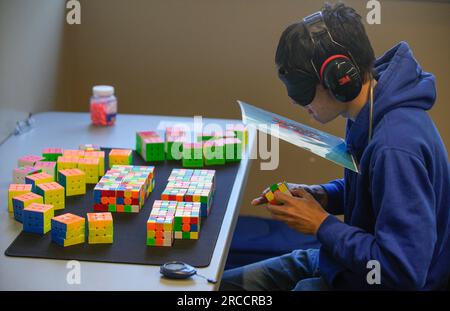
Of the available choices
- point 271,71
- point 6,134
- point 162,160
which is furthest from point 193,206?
point 271,71

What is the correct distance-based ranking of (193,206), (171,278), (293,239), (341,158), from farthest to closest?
1. (293,239)
2. (193,206)
3. (341,158)
4. (171,278)

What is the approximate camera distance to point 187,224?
1.79 metres

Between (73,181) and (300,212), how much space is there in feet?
2.34

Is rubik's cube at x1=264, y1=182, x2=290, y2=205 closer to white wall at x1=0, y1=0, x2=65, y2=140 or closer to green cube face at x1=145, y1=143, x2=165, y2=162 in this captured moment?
green cube face at x1=145, y1=143, x2=165, y2=162

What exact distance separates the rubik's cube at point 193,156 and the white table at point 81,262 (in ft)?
0.48

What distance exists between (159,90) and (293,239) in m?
1.00

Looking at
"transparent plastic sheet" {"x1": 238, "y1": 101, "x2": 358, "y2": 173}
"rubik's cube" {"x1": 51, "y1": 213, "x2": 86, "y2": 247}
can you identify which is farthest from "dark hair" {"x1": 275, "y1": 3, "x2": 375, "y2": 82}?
"rubik's cube" {"x1": 51, "y1": 213, "x2": 86, "y2": 247}

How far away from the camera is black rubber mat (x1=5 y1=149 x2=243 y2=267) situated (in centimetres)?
168

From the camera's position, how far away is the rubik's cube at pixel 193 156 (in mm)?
2322

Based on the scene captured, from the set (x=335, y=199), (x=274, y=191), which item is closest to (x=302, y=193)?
(x=274, y=191)

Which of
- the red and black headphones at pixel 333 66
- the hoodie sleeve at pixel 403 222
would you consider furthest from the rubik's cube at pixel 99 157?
the hoodie sleeve at pixel 403 222

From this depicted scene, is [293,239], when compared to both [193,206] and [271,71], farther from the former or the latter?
[193,206]

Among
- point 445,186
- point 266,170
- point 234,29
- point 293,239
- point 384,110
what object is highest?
point 234,29

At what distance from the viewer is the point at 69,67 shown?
3.42m
